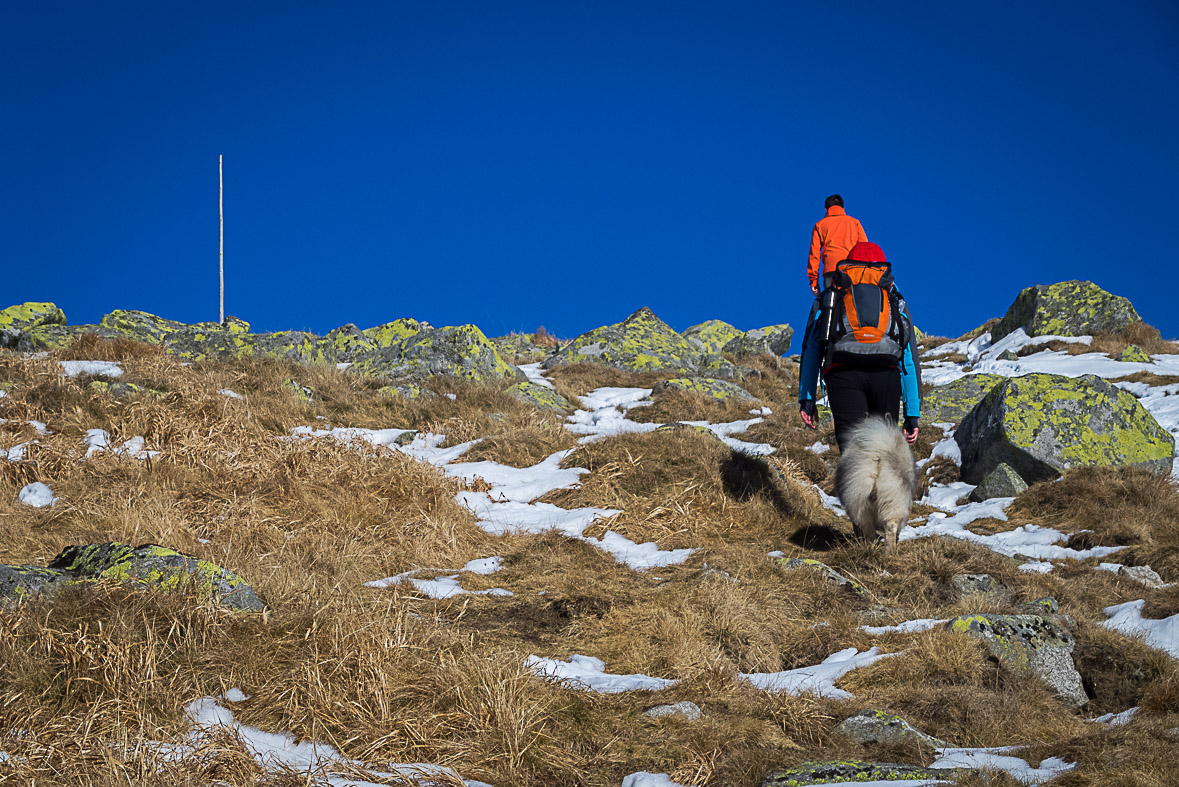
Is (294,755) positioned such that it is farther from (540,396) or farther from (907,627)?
(540,396)

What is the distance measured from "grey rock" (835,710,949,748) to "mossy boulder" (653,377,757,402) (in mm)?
9707

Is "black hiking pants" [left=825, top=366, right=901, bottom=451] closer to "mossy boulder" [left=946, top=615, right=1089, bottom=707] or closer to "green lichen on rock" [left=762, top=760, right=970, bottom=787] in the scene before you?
"mossy boulder" [left=946, top=615, right=1089, bottom=707]

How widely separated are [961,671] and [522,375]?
1032cm

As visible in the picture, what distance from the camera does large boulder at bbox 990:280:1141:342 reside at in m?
16.1

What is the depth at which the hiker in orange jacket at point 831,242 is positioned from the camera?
7254 millimetres

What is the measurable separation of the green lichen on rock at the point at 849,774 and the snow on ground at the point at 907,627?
1.85 metres

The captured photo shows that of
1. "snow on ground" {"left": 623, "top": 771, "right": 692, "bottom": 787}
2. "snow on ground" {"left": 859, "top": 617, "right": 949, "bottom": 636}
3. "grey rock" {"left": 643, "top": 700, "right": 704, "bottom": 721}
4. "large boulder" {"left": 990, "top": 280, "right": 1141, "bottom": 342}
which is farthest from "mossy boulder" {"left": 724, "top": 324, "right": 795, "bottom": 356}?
"snow on ground" {"left": 623, "top": 771, "right": 692, "bottom": 787}

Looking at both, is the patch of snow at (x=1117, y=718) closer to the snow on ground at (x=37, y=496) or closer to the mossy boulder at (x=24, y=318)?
the snow on ground at (x=37, y=496)

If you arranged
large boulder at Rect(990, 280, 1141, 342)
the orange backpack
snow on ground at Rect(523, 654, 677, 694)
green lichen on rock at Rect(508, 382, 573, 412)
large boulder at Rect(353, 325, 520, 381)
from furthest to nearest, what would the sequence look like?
large boulder at Rect(990, 280, 1141, 342)
large boulder at Rect(353, 325, 520, 381)
green lichen on rock at Rect(508, 382, 573, 412)
the orange backpack
snow on ground at Rect(523, 654, 677, 694)

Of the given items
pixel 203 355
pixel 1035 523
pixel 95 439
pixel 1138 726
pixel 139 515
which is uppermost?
pixel 203 355

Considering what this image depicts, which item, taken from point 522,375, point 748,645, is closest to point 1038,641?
point 748,645

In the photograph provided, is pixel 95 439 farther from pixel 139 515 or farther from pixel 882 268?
pixel 882 268

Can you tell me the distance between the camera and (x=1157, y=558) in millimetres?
5922

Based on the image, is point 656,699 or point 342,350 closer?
point 656,699
